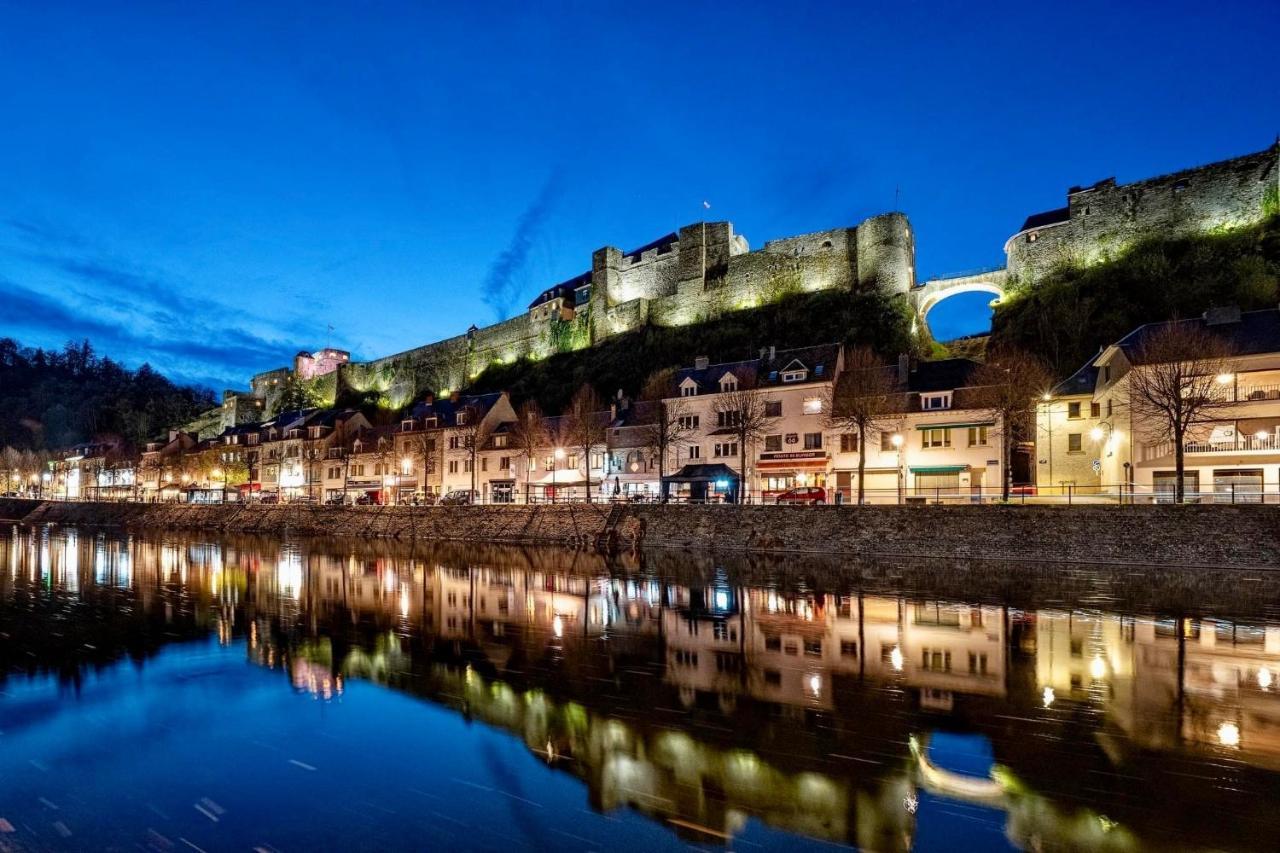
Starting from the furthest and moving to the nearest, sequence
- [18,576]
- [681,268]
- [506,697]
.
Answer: [681,268] → [18,576] → [506,697]

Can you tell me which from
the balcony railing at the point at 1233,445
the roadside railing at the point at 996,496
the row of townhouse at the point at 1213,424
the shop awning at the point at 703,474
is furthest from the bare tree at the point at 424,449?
the balcony railing at the point at 1233,445

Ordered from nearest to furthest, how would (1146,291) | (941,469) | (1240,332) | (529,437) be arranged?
(1240,332), (941,469), (529,437), (1146,291)

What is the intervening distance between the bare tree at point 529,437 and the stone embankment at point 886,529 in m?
9.68

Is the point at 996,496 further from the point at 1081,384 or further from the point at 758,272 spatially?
the point at 758,272

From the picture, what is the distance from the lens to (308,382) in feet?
355

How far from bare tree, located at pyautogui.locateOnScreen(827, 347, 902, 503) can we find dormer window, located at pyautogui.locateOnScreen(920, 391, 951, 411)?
135 centimetres

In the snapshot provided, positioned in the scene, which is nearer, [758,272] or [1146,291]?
[1146,291]

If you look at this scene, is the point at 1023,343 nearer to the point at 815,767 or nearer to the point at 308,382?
the point at 815,767

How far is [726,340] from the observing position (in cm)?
7069

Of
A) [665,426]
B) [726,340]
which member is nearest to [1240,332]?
[665,426]

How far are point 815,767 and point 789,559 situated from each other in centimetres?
2117

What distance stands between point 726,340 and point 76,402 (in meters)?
131

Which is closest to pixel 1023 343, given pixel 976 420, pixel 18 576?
pixel 976 420

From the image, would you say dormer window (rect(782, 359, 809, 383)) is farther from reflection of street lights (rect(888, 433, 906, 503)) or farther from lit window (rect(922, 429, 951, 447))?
lit window (rect(922, 429, 951, 447))
